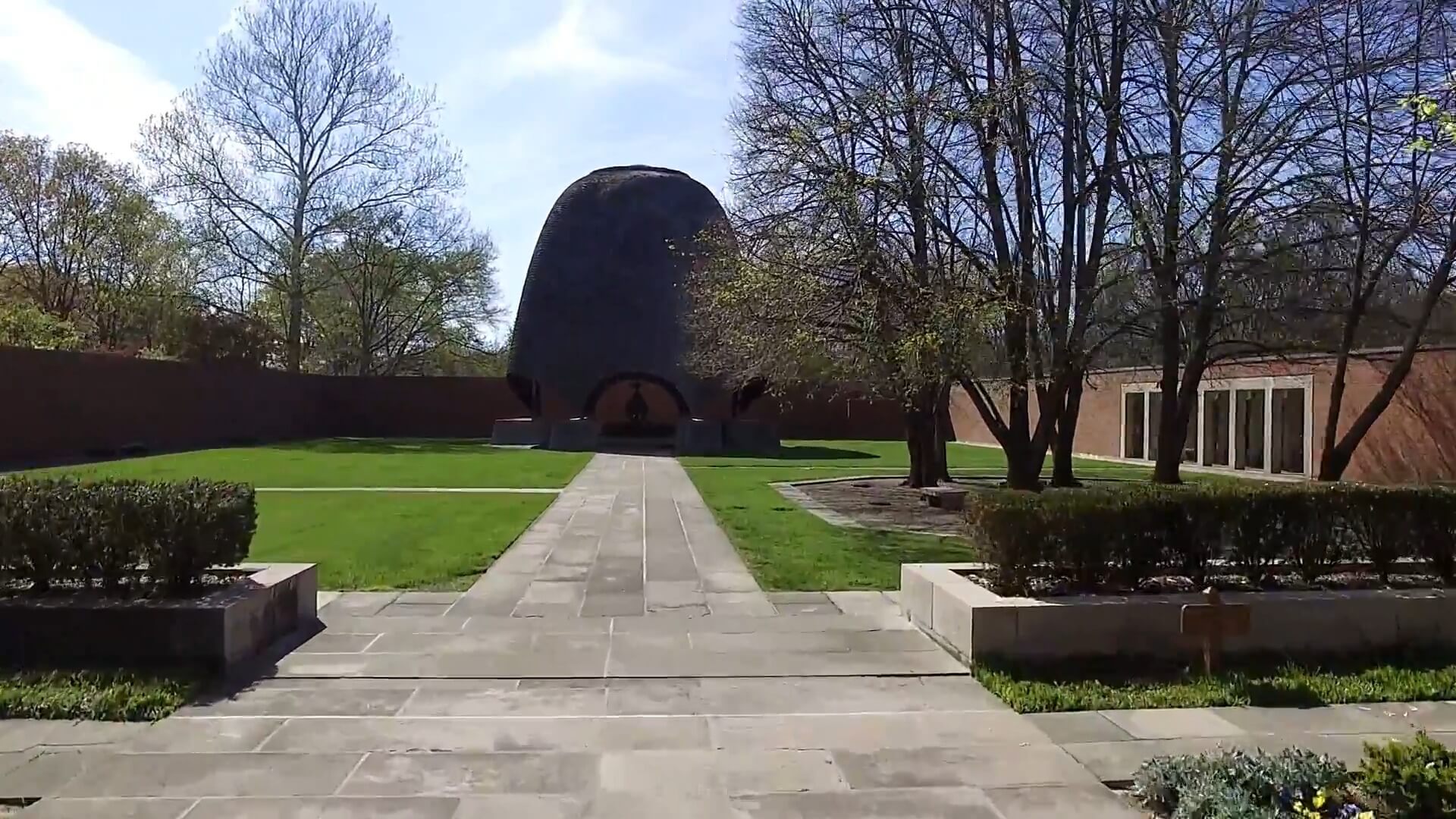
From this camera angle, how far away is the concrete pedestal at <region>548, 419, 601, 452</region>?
37.9 meters

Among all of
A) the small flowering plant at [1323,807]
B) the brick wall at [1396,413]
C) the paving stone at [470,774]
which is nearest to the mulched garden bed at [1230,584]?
the small flowering plant at [1323,807]

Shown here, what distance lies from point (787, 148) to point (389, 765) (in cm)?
1097

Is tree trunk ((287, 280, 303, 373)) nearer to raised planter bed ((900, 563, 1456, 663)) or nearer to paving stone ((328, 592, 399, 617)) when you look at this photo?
paving stone ((328, 592, 399, 617))

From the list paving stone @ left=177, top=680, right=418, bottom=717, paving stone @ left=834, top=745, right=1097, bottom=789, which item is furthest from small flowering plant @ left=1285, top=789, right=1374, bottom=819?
paving stone @ left=177, top=680, right=418, bottom=717

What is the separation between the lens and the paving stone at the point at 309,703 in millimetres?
5906

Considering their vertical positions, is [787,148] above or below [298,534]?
above

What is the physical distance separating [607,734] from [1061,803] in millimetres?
2177

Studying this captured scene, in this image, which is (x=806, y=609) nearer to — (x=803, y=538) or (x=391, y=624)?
(x=391, y=624)

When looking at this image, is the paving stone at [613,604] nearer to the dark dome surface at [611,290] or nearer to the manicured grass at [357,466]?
the manicured grass at [357,466]

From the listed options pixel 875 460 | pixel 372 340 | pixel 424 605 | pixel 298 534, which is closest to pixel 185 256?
pixel 372 340

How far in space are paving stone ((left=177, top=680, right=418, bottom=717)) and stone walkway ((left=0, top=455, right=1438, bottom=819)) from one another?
0.02 metres

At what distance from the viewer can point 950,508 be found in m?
17.6

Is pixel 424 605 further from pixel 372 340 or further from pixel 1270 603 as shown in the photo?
pixel 372 340

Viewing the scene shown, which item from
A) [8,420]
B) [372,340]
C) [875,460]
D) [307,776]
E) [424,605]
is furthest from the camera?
[372,340]
